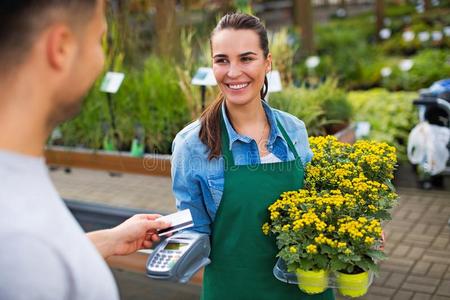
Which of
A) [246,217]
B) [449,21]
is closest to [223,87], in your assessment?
[246,217]

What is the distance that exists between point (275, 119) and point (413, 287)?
7.68 ft

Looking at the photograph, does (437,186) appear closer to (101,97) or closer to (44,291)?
(101,97)

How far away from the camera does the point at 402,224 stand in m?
5.18

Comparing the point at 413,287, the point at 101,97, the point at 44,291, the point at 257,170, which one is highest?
the point at 44,291

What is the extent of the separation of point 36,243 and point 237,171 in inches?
46.5

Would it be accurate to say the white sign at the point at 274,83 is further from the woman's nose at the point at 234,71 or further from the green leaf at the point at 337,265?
the green leaf at the point at 337,265

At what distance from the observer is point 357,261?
6.02 ft

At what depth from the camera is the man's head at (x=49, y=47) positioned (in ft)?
3.02

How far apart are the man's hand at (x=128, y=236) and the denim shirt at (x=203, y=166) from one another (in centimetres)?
25

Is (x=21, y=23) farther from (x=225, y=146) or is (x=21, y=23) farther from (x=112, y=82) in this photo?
(x=112, y=82)

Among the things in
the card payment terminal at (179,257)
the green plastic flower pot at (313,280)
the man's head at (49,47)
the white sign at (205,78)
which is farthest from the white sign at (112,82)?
the man's head at (49,47)

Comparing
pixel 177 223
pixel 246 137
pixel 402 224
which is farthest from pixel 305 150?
pixel 402 224

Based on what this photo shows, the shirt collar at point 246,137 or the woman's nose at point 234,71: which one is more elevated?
the woman's nose at point 234,71

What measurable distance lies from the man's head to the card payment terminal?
0.81 metres
